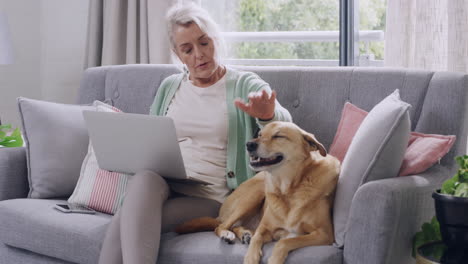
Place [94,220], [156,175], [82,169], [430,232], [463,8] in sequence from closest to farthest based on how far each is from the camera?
1. [430,232]
2. [156,175]
3. [94,220]
4. [82,169]
5. [463,8]

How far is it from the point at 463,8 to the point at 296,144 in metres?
1.19

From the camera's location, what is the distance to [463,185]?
169 cm

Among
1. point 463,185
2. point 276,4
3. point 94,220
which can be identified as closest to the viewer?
point 463,185

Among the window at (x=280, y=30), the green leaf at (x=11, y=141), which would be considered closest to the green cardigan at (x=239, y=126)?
the green leaf at (x=11, y=141)

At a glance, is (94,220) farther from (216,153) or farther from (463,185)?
(463,185)

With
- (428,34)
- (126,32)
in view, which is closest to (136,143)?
(428,34)

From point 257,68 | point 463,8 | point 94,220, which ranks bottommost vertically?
point 94,220

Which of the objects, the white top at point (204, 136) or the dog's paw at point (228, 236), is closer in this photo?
the dog's paw at point (228, 236)

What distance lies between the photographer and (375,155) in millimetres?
1787

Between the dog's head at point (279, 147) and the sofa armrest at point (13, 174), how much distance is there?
3.60 ft

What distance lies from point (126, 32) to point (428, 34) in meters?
1.92

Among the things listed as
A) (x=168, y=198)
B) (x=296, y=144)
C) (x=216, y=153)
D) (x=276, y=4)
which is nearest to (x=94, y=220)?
(x=168, y=198)

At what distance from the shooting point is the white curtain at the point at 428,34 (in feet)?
8.75

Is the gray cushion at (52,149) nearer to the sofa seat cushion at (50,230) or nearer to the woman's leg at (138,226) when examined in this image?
the sofa seat cushion at (50,230)
